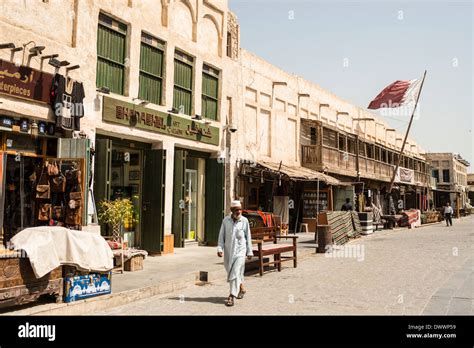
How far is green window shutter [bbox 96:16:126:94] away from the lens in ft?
38.9

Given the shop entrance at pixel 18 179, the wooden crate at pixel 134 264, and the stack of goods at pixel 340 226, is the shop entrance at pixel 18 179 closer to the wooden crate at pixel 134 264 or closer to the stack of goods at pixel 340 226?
the wooden crate at pixel 134 264

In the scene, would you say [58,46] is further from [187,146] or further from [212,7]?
[212,7]

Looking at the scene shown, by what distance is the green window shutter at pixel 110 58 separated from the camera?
11.8 m

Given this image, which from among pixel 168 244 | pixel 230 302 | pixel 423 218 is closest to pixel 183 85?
pixel 168 244

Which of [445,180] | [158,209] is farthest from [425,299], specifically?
[445,180]

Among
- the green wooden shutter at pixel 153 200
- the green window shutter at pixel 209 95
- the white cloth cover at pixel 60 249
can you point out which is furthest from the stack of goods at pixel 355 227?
the white cloth cover at pixel 60 249

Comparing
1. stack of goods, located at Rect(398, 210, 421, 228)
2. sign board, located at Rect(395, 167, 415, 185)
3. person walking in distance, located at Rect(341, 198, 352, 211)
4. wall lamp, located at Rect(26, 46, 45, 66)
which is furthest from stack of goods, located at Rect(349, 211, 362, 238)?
sign board, located at Rect(395, 167, 415, 185)

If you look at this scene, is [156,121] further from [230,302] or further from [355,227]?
[355,227]

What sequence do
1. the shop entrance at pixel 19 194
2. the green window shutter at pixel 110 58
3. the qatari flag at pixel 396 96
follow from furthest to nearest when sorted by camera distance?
1. the qatari flag at pixel 396 96
2. the green window shutter at pixel 110 58
3. the shop entrance at pixel 19 194

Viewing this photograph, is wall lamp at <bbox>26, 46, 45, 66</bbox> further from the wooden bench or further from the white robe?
the wooden bench

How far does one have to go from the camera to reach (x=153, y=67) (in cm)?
1376

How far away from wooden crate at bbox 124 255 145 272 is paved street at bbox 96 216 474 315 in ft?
5.50

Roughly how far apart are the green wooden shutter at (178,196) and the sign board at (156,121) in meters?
0.78
